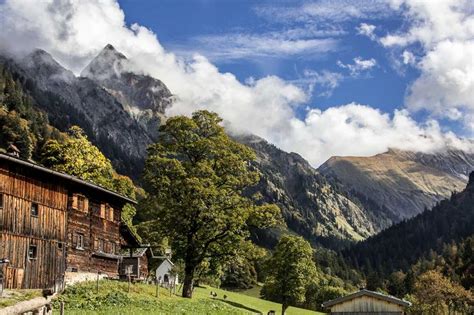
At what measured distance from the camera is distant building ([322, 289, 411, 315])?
52.2 meters

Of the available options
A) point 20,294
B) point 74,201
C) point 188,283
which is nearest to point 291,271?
point 188,283

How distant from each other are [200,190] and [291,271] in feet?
168

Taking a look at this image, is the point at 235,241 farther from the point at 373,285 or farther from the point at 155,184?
the point at 373,285

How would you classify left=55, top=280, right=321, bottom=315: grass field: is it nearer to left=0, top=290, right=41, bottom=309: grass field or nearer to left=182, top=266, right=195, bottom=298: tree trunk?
left=0, top=290, right=41, bottom=309: grass field

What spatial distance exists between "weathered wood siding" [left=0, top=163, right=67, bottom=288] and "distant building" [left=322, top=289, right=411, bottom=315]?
83.0 ft

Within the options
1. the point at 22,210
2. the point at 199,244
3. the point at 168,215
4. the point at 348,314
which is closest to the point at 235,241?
the point at 199,244

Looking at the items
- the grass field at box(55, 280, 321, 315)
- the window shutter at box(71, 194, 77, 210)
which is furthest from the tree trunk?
the window shutter at box(71, 194, 77, 210)

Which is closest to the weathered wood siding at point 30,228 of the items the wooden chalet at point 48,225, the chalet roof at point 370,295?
the wooden chalet at point 48,225

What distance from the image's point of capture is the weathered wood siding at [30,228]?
45.8 m

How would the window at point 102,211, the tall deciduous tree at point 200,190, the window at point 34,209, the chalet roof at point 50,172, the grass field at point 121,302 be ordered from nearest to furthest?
the grass field at point 121,302 < the chalet roof at point 50,172 < the window at point 34,209 < the tall deciduous tree at point 200,190 < the window at point 102,211

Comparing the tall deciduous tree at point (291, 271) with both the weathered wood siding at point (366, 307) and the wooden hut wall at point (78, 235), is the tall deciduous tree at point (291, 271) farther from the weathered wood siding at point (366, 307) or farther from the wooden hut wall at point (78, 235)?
the wooden hut wall at point (78, 235)

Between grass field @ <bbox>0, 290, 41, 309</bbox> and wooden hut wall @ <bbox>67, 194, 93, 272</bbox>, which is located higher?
wooden hut wall @ <bbox>67, 194, 93, 272</bbox>

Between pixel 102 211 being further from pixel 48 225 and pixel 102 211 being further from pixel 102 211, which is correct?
pixel 48 225

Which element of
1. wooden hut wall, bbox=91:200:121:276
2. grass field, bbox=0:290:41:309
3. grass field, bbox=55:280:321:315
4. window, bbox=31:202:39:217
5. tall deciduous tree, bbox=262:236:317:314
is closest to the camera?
grass field, bbox=0:290:41:309
